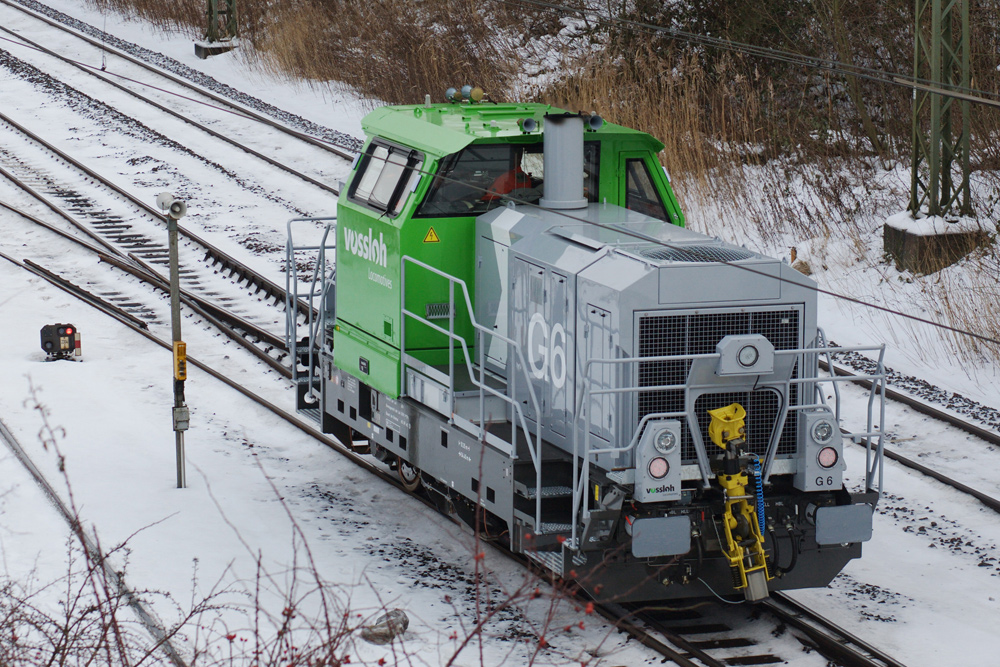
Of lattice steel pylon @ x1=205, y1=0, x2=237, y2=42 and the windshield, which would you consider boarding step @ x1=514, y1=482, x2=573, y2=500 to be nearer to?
the windshield

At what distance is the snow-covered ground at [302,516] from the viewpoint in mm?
8531

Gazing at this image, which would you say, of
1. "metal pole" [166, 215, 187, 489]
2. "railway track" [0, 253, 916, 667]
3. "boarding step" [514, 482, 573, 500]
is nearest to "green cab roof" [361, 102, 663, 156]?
"metal pole" [166, 215, 187, 489]

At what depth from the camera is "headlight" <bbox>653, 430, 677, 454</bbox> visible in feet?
25.1

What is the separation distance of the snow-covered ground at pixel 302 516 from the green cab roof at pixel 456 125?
2747mm

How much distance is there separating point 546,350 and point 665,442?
1.37m

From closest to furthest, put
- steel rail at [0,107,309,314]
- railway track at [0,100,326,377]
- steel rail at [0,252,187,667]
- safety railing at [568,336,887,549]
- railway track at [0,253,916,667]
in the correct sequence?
1. steel rail at [0,252,187,667]
2. safety railing at [568,336,887,549]
3. railway track at [0,253,916,667]
4. railway track at [0,100,326,377]
5. steel rail at [0,107,309,314]

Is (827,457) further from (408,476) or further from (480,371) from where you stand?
(408,476)

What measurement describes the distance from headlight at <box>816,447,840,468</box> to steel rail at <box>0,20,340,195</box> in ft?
39.3

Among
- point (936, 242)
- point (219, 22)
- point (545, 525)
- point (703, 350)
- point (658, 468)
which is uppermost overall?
point (219, 22)

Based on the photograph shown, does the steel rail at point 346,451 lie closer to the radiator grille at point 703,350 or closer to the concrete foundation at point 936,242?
the radiator grille at point 703,350

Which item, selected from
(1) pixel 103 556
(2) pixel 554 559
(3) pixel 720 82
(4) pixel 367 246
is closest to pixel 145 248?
(4) pixel 367 246

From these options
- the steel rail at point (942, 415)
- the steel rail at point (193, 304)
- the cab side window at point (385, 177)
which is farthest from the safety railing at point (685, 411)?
the steel rail at point (193, 304)

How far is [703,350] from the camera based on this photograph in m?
8.03

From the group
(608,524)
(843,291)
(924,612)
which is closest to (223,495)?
(608,524)
